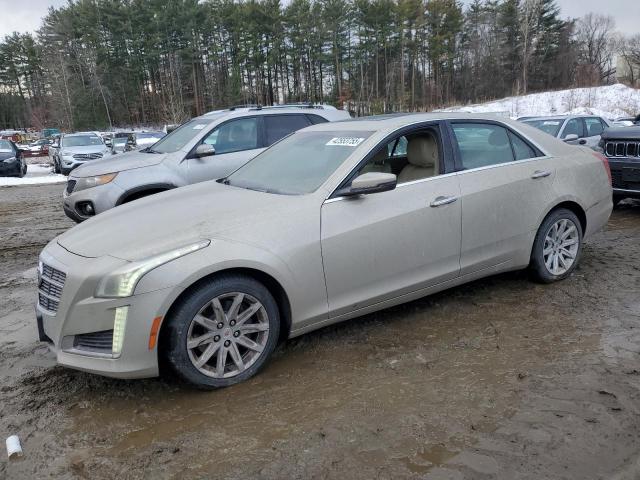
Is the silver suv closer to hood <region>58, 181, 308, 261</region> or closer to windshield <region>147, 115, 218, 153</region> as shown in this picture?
windshield <region>147, 115, 218, 153</region>

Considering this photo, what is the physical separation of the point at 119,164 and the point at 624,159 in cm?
698

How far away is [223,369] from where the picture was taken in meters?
3.13

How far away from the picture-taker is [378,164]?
412 cm

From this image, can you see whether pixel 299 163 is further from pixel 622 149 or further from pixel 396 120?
pixel 622 149

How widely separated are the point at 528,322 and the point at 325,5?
53589mm

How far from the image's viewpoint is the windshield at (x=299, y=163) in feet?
12.3

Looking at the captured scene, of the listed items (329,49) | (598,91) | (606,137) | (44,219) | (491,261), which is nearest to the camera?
(491,261)

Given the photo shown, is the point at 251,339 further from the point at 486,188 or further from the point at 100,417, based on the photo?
the point at 486,188

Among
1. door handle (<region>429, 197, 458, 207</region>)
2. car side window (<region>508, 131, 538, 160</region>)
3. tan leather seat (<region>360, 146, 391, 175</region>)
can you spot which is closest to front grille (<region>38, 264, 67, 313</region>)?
tan leather seat (<region>360, 146, 391, 175</region>)

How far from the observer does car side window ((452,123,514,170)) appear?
4.18 m


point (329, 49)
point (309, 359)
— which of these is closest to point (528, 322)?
point (309, 359)

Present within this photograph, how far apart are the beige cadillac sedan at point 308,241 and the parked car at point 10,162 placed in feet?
56.9

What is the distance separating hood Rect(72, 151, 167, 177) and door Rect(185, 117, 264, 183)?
0.49m

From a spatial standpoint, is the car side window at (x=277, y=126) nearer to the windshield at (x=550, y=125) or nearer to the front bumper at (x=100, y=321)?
the front bumper at (x=100, y=321)
